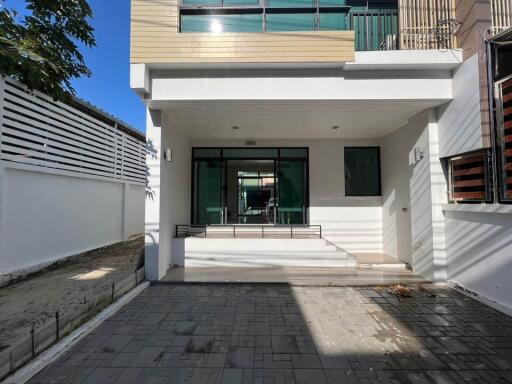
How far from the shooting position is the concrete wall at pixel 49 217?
15.1 feet

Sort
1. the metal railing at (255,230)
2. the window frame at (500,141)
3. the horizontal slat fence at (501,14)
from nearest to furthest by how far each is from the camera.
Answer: the window frame at (500,141) < the horizontal slat fence at (501,14) < the metal railing at (255,230)

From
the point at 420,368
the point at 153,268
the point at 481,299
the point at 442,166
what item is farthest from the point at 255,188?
the point at 420,368

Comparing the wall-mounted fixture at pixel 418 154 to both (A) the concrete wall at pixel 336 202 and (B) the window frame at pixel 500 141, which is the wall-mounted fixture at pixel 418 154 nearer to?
(B) the window frame at pixel 500 141

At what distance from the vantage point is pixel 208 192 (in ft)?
24.7

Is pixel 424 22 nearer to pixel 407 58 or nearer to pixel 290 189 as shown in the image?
pixel 407 58

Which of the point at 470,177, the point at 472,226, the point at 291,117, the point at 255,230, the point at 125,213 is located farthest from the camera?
the point at 125,213

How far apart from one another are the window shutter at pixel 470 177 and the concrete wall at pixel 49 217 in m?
7.41

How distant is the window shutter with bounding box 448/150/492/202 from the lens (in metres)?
4.07

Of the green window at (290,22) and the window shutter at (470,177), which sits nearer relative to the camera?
the window shutter at (470,177)

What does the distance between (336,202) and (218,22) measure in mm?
4980

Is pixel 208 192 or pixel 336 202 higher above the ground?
pixel 208 192

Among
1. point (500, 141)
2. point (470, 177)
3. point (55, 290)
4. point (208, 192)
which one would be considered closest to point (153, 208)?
point (55, 290)

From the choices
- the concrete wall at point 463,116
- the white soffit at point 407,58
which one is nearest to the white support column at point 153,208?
the white soffit at point 407,58

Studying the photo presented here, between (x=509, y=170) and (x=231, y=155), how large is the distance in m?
5.65
